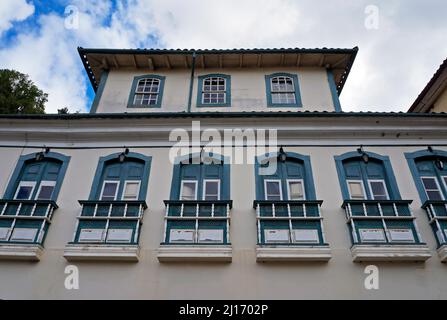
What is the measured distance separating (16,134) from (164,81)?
15.2 feet

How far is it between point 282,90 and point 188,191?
4778 mm

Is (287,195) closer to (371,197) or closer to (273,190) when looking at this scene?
(273,190)

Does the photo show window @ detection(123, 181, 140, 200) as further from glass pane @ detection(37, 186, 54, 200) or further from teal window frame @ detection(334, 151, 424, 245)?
teal window frame @ detection(334, 151, 424, 245)

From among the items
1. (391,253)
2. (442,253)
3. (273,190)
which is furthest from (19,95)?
(442,253)

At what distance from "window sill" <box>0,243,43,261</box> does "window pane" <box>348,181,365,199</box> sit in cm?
738

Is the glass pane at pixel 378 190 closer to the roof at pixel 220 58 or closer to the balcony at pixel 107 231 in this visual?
the roof at pixel 220 58

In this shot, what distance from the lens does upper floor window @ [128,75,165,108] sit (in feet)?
35.0

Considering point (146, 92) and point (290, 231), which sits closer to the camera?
point (290, 231)

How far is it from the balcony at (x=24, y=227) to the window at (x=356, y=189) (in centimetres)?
721

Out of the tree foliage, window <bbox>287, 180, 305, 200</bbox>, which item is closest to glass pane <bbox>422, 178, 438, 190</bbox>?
window <bbox>287, 180, 305, 200</bbox>

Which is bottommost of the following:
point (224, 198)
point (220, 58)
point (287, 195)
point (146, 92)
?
point (224, 198)

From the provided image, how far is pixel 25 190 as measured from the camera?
8594 millimetres

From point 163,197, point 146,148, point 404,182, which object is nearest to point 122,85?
point 146,148

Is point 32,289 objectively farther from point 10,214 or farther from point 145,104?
point 145,104
